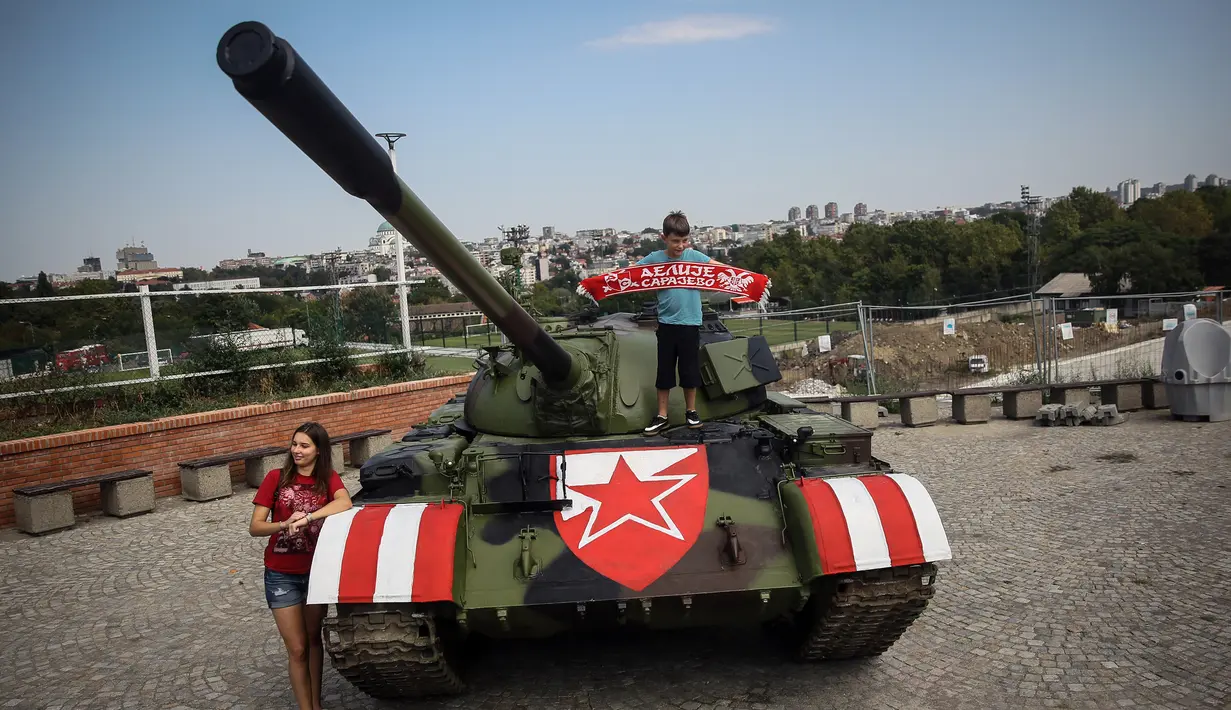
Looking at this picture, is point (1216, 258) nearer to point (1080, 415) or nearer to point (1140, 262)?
point (1140, 262)

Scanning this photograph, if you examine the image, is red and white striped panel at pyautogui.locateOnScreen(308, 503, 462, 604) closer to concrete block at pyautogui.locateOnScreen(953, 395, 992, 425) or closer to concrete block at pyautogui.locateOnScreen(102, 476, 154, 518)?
concrete block at pyautogui.locateOnScreen(102, 476, 154, 518)

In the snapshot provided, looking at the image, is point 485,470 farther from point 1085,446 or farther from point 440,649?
point 1085,446

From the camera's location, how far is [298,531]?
17.7 ft

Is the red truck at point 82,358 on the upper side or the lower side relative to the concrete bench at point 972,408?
upper

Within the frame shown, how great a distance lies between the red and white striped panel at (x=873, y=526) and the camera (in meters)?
5.50

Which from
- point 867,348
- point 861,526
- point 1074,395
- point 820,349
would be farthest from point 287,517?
point 820,349

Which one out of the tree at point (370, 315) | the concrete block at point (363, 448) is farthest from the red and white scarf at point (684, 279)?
the tree at point (370, 315)

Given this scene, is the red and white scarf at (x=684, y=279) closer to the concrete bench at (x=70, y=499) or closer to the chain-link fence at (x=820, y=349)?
the concrete bench at (x=70, y=499)

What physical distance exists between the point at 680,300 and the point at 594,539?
6.23ft

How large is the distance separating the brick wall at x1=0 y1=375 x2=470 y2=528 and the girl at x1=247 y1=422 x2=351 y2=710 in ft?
26.0

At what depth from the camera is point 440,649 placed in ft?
18.1

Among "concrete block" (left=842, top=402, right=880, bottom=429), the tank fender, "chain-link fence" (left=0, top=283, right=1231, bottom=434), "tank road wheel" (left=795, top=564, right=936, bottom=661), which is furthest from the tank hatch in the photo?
"concrete block" (left=842, top=402, right=880, bottom=429)

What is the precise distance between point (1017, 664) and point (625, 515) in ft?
9.28

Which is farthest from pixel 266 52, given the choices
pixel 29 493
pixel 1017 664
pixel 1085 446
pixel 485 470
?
pixel 1085 446
